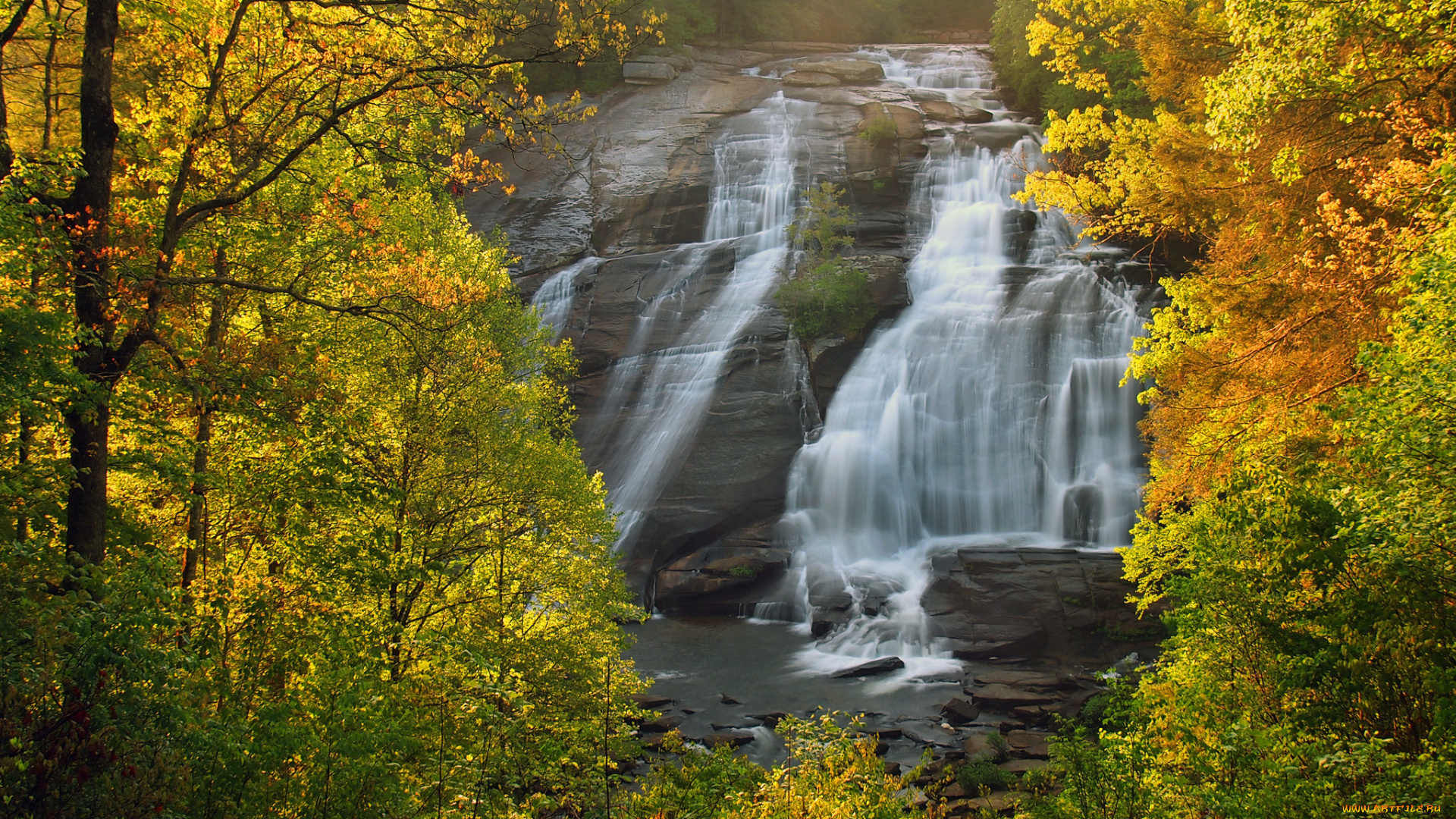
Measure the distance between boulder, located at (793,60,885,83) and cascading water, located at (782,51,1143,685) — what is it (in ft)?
64.9

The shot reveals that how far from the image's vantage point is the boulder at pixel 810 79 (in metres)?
45.2

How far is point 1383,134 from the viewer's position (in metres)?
9.38

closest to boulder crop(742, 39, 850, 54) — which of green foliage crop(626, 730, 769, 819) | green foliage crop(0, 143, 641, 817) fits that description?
green foliage crop(0, 143, 641, 817)

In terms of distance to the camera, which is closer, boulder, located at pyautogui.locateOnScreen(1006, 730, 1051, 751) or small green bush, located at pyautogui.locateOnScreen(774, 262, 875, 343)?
boulder, located at pyautogui.locateOnScreen(1006, 730, 1051, 751)

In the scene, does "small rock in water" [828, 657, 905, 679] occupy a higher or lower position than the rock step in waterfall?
lower

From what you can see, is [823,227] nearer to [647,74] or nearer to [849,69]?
[849,69]

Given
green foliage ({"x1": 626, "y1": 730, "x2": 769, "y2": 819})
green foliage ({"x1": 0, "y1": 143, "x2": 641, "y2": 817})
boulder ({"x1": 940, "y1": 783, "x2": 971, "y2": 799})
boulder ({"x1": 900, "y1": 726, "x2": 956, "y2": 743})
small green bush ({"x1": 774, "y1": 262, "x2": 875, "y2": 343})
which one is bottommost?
boulder ({"x1": 900, "y1": 726, "x2": 956, "y2": 743})

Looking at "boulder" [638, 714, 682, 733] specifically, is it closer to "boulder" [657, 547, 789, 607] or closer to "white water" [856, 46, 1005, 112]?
"boulder" [657, 547, 789, 607]

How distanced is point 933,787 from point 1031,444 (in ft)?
49.2

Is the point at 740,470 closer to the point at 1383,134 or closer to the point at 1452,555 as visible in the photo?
the point at 1383,134

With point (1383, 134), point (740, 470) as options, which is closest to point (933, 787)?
point (1383, 134)

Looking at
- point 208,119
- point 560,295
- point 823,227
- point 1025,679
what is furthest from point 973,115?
point 208,119

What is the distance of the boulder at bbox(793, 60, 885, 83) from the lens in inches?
1797

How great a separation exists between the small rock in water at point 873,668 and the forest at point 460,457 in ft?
18.9
